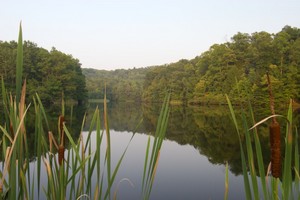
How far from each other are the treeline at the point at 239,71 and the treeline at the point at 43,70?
23506mm

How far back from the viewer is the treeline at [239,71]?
4094cm

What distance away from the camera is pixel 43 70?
179 ft

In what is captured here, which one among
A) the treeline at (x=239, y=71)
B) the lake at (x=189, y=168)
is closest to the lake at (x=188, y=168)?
the lake at (x=189, y=168)

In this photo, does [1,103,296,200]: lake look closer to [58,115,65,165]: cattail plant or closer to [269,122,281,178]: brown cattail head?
[58,115,65,165]: cattail plant

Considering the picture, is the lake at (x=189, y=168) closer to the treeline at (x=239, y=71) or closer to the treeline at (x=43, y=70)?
the treeline at (x=239, y=71)

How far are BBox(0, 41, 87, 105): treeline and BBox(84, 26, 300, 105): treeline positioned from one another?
925 inches

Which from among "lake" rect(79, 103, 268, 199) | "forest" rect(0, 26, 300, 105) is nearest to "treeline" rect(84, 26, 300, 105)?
"forest" rect(0, 26, 300, 105)

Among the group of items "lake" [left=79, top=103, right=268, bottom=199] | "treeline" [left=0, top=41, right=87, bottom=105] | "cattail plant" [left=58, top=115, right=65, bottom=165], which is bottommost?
"lake" [left=79, top=103, right=268, bottom=199]

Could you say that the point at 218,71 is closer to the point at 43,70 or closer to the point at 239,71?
the point at 239,71

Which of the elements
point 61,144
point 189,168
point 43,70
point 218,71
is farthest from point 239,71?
point 61,144

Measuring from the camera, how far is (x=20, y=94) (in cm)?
119

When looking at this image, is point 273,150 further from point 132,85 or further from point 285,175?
point 132,85

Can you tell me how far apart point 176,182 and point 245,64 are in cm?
4722

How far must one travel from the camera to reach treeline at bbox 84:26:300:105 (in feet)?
134
